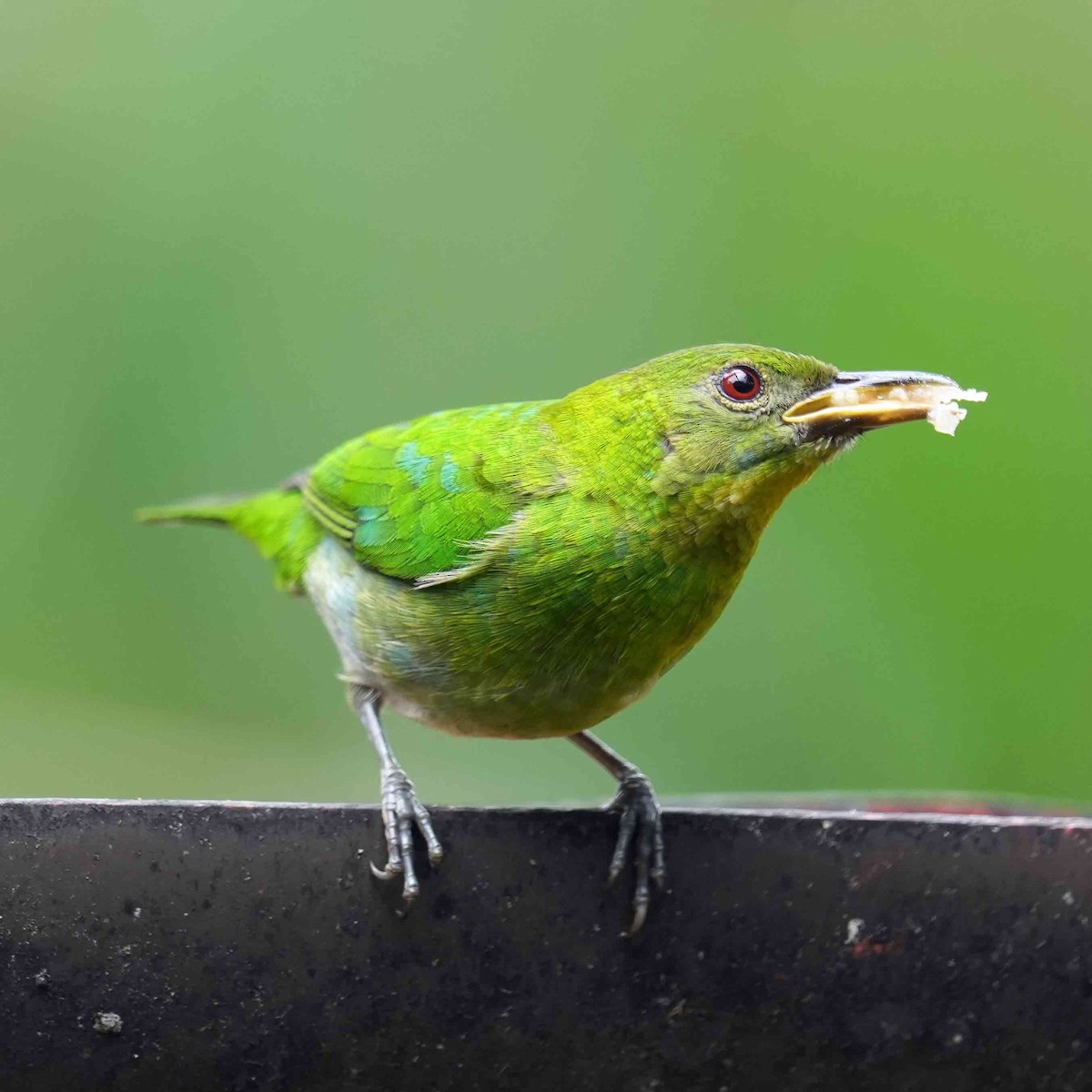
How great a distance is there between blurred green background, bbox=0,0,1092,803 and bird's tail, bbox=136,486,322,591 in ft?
2.65

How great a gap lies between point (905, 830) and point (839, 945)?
0.19 meters

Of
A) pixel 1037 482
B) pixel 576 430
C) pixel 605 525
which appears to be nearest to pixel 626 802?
pixel 605 525

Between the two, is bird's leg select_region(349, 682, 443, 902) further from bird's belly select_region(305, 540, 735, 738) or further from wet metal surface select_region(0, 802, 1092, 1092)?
bird's belly select_region(305, 540, 735, 738)

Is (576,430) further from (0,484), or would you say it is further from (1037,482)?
(0,484)

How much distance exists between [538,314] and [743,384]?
2834mm

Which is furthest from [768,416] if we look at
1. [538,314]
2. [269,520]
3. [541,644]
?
[538,314]

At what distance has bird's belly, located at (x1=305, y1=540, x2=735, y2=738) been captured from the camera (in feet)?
10.1

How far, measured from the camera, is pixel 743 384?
3172 millimetres

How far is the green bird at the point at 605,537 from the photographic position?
3.07 metres

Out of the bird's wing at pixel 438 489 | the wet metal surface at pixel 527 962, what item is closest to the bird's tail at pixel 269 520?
the bird's wing at pixel 438 489

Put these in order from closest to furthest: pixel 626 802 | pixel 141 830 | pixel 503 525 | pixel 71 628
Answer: pixel 141 830 < pixel 626 802 < pixel 503 525 < pixel 71 628

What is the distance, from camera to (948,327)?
5484mm

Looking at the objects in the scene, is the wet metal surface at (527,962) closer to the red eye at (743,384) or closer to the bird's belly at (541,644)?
the bird's belly at (541,644)

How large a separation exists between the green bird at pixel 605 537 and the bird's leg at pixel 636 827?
0.04 feet
